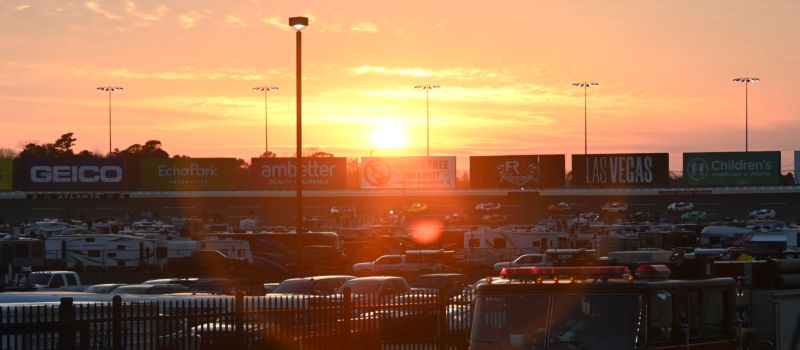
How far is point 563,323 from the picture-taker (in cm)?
1236

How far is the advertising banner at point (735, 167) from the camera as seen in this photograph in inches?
4082

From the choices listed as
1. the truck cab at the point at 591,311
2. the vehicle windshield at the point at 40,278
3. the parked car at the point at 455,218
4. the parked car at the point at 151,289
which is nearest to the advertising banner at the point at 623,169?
the parked car at the point at 455,218

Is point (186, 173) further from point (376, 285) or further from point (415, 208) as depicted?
point (376, 285)

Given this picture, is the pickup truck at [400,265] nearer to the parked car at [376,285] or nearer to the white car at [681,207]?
the parked car at [376,285]

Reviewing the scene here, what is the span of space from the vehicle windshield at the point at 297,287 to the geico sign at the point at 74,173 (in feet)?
244

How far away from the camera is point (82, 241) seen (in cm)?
6912

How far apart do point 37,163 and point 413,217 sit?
118 ft

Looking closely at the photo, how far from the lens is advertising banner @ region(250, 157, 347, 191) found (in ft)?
344

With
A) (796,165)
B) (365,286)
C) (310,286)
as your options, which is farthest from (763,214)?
(310,286)

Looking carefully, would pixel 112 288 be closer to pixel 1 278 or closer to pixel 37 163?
pixel 1 278

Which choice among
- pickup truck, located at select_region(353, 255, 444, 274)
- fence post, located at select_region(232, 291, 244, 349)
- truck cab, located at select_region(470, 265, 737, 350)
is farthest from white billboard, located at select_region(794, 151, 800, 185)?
truck cab, located at select_region(470, 265, 737, 350)

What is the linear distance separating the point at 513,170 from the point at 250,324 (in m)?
85.7

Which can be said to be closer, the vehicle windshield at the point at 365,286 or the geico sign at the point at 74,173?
the vehicle windshield at the point at 365,286

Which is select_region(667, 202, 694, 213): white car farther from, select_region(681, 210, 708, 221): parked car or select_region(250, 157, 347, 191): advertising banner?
select_region(250, 157, 347, 191): advertising banner
